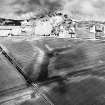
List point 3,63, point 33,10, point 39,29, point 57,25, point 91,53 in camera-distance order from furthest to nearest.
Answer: point 33,10 < point 57,25 < point 39,29 < point 91,53 < point 3,63

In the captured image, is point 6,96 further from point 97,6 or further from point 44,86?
point 97,6

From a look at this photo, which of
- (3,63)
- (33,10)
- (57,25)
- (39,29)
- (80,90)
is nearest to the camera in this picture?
(80,90)

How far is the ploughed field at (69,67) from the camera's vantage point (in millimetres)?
1133

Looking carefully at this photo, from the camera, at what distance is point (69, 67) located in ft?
5.07

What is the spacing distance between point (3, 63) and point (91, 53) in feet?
2.74

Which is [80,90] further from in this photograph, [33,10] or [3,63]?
[33,10]

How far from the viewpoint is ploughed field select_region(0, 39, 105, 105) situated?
1133 millimetres

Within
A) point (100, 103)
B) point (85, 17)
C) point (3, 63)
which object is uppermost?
point (85, 17)

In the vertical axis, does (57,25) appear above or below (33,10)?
below

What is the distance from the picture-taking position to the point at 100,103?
42.8 inches

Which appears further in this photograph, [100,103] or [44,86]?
[44,86]

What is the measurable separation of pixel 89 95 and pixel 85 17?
186 inches

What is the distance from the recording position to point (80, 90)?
121 centimetres

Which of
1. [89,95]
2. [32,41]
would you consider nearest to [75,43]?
[32,41]
